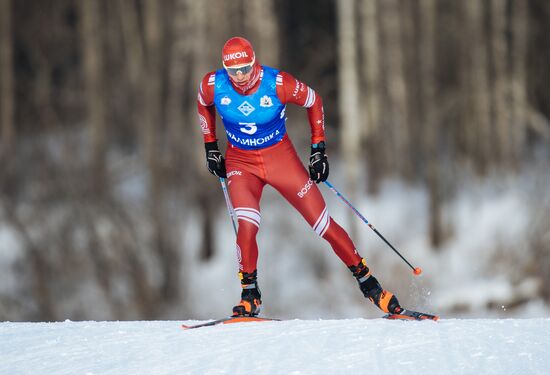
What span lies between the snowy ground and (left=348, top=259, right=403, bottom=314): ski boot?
34 centimetres

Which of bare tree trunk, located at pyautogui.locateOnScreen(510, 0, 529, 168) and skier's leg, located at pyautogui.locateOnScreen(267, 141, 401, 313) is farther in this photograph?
bare tree trunk, located at pyautogui.locateOnScreen(510, 0, 529, 168)

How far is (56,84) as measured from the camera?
24.1m

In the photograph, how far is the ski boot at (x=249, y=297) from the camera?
5.82 metres

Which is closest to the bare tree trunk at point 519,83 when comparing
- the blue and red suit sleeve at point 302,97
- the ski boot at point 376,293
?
the ski boot at point 376,293

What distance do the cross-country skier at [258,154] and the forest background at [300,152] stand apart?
922 millimetres

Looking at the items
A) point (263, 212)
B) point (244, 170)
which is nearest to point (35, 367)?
point (244, 170)

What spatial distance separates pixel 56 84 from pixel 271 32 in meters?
9.90

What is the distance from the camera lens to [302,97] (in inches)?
227

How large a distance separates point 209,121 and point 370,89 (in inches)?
463

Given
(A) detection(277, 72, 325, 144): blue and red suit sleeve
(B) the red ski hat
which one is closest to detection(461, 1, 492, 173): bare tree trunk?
(A) detection(277, 72, 325, 144): blue and red suit sleeve

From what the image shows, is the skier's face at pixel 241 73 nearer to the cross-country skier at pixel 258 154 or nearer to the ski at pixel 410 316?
the cross-country skier at pixel 258 154

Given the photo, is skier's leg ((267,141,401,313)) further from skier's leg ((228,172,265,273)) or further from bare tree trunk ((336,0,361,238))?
bare tree trunk ((336,0,361,238))

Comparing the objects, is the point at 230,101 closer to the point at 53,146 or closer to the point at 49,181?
the point at 49,181

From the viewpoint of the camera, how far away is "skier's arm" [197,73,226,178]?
5758mm
